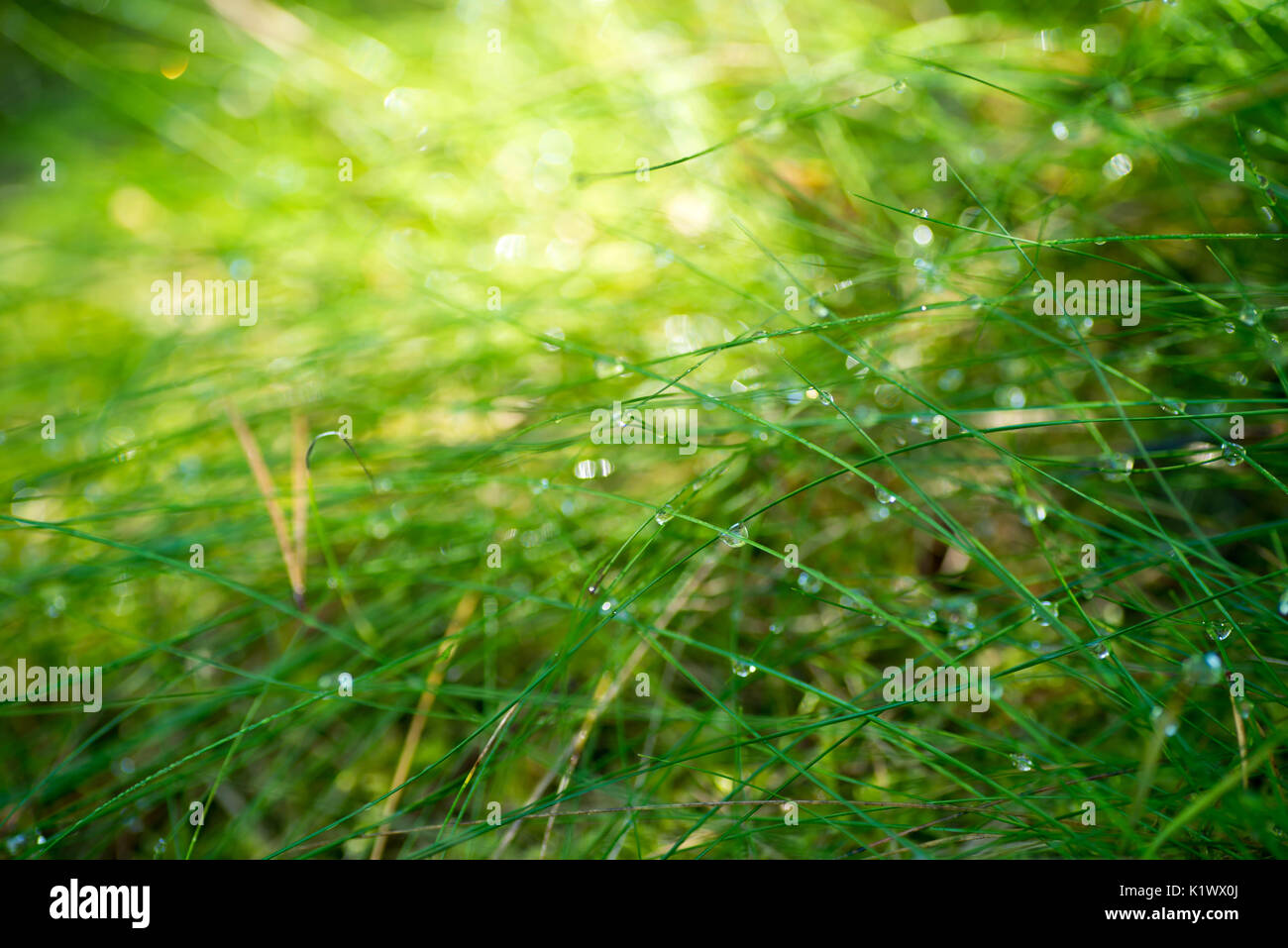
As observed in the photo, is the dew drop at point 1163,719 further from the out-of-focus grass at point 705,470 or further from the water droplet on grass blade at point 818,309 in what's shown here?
the water droplet on grass blade at point 818,309

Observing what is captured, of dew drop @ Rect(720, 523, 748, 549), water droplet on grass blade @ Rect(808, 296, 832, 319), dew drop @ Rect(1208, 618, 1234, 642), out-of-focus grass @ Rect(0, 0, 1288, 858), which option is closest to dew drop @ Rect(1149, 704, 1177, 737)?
out-of-focus grass @ Rect(0, 0, 1288, 858)

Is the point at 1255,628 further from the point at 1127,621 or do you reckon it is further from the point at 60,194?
the point at 60,194

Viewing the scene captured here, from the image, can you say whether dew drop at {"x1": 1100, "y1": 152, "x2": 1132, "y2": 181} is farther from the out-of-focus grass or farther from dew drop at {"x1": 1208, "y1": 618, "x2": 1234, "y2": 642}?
dew drop at {"x1": 1208, "y1": 618, "x2": 1234, "y2": 642}

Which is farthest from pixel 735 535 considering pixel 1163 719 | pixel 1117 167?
pixel 1117 167

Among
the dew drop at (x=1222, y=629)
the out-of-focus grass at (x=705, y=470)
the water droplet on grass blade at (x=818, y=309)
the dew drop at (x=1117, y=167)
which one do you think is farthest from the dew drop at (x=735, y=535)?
the dew drop at (x=1117, y=167)

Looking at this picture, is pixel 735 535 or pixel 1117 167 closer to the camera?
pixel 735 535

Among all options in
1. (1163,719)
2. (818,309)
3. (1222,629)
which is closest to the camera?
(1163,719)

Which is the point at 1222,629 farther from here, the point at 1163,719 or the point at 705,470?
the point at 705,470

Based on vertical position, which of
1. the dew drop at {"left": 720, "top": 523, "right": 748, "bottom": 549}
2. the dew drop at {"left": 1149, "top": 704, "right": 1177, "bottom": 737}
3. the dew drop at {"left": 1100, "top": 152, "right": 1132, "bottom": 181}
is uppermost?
the dew drop at {"left": 1100, "top": 152, "right": 1132, "bottom": 181}
